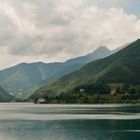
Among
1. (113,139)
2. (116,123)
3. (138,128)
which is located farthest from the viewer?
(116,123)

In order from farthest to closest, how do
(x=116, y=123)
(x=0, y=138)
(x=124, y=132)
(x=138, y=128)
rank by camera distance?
1. (x=116, y=123)
2. (x=138, y=128)
3. (x=124, y=132)
4. (x=0, y=138)

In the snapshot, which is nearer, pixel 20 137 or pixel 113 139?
pixel 113 139

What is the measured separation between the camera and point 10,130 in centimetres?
13888

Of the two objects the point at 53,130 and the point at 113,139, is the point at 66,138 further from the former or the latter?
the point at 53,130

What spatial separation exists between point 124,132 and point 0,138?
36.3 m

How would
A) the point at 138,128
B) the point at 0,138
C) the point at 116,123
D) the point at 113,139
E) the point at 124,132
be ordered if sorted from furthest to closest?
the point at 116,123
the point at 138,128
the point at 124,132
the point at 0,138
the point at 113,139

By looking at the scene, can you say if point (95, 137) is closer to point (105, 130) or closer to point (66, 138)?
point (66, 138)

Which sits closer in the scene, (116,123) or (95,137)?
(95,137)

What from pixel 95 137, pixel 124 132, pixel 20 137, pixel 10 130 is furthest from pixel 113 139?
pixel 10 130

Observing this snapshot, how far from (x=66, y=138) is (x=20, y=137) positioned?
13593 mm

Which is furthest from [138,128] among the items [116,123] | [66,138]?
[66,138]

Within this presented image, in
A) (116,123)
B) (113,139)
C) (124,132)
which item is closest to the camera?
(113,139)

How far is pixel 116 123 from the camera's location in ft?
510

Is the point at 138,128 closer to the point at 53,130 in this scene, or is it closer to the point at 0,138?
the point at 53,130
